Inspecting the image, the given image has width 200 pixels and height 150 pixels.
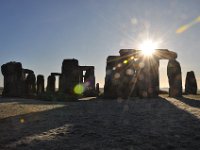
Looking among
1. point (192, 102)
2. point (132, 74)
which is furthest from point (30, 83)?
point (192, 102)

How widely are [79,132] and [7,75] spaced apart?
19458 millimetres

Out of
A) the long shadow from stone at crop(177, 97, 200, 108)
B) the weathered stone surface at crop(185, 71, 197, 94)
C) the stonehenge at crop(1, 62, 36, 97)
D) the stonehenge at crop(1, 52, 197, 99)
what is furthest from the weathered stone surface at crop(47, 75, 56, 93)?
the long shadow from stone at crop(177, 97, 200, 108)

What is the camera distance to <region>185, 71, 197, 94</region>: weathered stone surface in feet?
104

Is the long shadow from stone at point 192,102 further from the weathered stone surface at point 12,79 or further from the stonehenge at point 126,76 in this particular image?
→ the weathered stone surface at point 12,79

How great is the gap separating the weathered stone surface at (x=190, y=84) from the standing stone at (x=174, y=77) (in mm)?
9466

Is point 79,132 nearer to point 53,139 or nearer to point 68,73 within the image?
point 53,139

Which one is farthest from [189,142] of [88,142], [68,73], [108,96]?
[68,73]

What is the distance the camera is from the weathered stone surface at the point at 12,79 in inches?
955

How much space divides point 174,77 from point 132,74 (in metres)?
3.68

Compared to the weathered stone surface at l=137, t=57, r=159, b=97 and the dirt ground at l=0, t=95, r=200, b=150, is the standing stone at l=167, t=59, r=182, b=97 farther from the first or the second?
the dirt ground at l=0, t=95, r=200, b=150

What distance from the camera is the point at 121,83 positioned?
20688 millimetres

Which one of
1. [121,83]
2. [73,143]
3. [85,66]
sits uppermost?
[85,66]

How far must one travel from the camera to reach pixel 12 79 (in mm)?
24328

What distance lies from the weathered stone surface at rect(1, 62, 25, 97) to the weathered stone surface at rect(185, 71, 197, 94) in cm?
1638
